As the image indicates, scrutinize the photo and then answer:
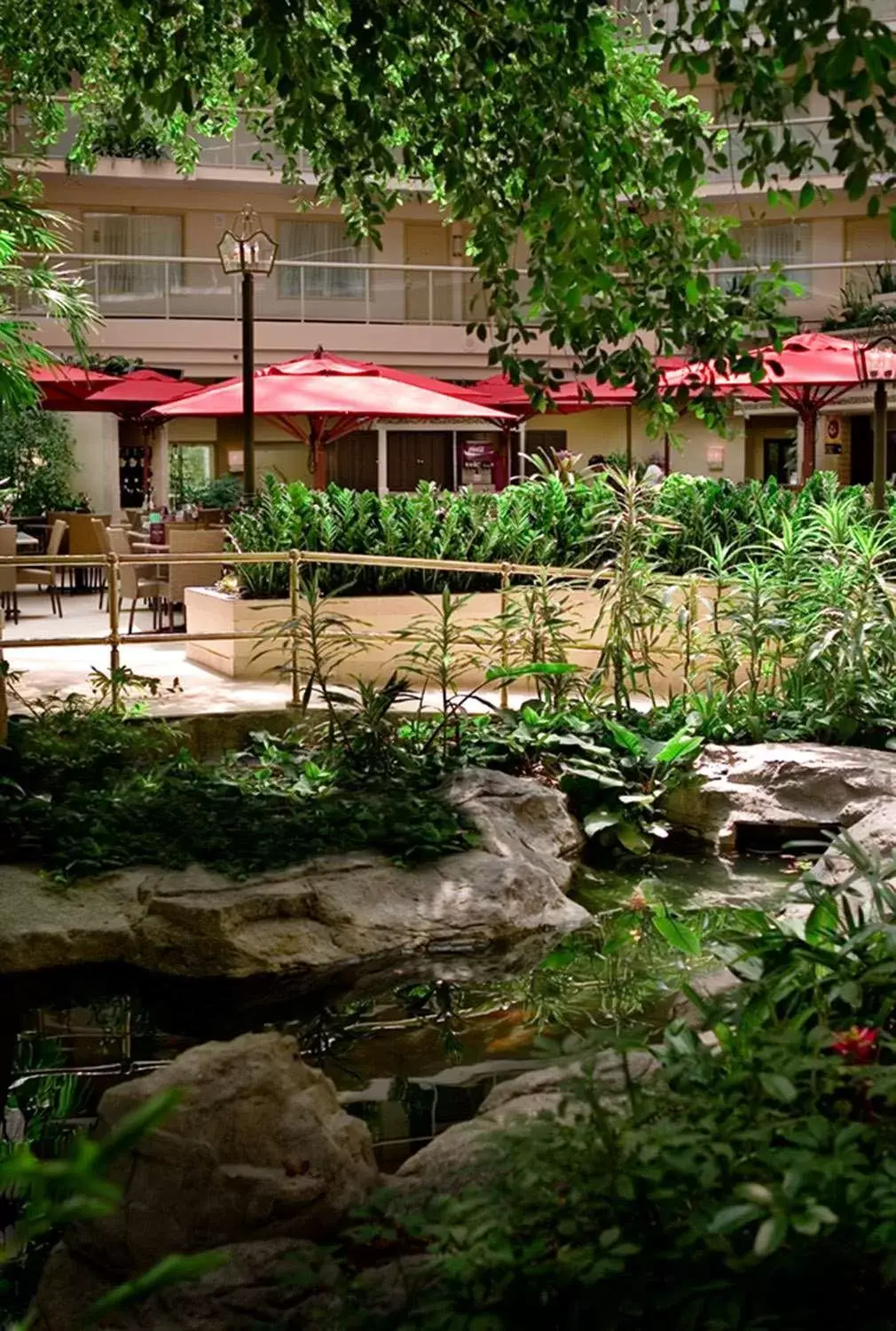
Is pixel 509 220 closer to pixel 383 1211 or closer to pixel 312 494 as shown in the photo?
pixel 383 1211

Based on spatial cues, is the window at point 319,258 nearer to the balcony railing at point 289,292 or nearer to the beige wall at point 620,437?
the balcony railing at point 289,292

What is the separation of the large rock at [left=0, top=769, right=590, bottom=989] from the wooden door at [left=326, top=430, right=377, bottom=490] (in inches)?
825

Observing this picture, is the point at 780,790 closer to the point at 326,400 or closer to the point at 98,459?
the point at 326,400

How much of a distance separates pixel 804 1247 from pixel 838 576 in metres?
6.52

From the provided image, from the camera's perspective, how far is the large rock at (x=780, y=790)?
308 inches

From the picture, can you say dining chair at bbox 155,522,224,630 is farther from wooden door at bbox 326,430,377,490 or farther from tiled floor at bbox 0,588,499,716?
wooden door at bbox 326,430,377,490

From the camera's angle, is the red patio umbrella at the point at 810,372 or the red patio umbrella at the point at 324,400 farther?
the red patio umbrella at the point at 810,372

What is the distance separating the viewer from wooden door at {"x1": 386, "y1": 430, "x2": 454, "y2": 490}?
27234 mm

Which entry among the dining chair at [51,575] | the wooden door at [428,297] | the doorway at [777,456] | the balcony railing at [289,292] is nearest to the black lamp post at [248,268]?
the dining chair at [51,575]

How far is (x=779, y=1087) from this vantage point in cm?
262

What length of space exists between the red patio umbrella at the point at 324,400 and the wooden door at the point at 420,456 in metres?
10.5

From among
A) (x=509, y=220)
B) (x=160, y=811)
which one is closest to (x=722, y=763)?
(x=160, y=811)

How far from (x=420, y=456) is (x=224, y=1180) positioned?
24365 millimetres

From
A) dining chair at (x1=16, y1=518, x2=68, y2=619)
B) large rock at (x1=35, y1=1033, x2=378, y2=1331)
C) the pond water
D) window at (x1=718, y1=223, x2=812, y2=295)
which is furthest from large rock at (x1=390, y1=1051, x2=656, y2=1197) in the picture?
window at (x1=718, y1=223, x2=812, y2=295)
